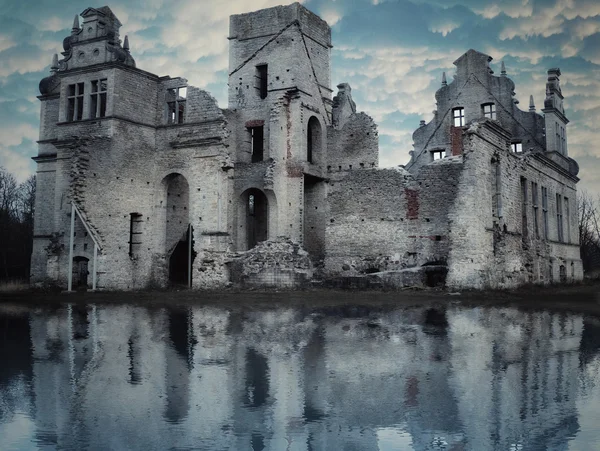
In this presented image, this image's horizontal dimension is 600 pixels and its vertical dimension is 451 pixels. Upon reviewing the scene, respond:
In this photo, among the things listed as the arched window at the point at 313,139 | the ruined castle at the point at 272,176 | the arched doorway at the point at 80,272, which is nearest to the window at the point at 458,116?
the ruined castle at the point at 272,176

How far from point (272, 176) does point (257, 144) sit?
4656 millimetres

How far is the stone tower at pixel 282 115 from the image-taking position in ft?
96.2

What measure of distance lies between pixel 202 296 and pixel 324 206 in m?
9.93

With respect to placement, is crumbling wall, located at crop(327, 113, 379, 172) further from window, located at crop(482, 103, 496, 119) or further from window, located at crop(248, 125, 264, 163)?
window, located at crop(482, 103, 496, 119)

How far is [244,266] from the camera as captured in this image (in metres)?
26.4

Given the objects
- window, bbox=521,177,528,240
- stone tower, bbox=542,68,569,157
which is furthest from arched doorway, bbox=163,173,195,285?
stone tower, bbox=542,68,569,157

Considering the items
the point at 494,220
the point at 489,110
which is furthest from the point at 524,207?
the point at 489,110

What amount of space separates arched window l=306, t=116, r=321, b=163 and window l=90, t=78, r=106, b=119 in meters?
9.89

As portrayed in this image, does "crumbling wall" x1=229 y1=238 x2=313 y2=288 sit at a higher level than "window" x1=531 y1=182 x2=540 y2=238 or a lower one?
lower

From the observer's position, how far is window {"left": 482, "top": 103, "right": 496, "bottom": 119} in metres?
32.7

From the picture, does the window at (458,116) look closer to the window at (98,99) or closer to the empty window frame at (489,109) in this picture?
the empty window frame at (489,109)

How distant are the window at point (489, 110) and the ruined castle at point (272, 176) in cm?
26

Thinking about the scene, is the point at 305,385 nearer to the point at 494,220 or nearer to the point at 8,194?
the point at 494,220

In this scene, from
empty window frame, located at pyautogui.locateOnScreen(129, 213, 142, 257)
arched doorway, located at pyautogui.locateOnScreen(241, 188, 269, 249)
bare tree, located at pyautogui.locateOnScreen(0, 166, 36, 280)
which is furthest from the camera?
bare tree, located at pyautogui.locateOnScreen(0, 166, 36, 280)
